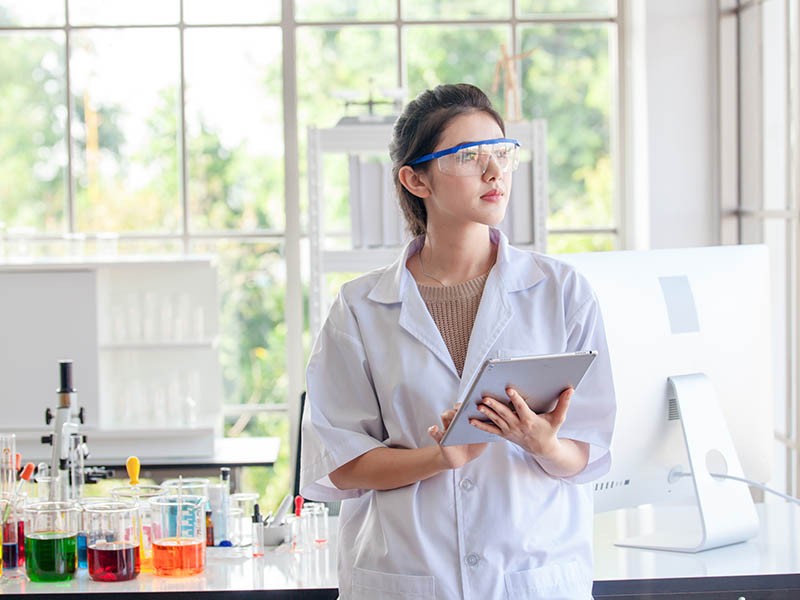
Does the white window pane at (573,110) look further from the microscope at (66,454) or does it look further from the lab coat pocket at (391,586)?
the lab coat pocket at (391,586)

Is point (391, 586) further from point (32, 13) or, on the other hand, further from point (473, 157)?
point (32, 13)

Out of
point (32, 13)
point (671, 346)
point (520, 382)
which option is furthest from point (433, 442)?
point (32, 13)

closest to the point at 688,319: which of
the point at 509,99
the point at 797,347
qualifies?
the point at 797,347

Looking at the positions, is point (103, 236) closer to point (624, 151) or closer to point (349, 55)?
point (349, 55)

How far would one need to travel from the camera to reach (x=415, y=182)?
195 cm

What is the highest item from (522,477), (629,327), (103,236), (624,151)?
(624,151)

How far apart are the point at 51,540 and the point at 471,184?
1.14m

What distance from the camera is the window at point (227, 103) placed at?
4.98 m

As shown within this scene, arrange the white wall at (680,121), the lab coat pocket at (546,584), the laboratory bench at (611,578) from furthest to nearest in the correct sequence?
the white wall at (680,121), the laboratory bench at (611,578), the lab coat pocket at (546,584)

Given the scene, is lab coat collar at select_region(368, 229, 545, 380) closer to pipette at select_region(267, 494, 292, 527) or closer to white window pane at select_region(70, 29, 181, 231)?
pipette at select_region(267, 494, 292, 527)

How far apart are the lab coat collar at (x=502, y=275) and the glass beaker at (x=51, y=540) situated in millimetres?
865

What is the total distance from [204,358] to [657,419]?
2.75 metres

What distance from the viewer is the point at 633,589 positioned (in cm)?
218

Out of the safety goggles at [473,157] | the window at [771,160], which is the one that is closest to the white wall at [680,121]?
the window at [771,160]
